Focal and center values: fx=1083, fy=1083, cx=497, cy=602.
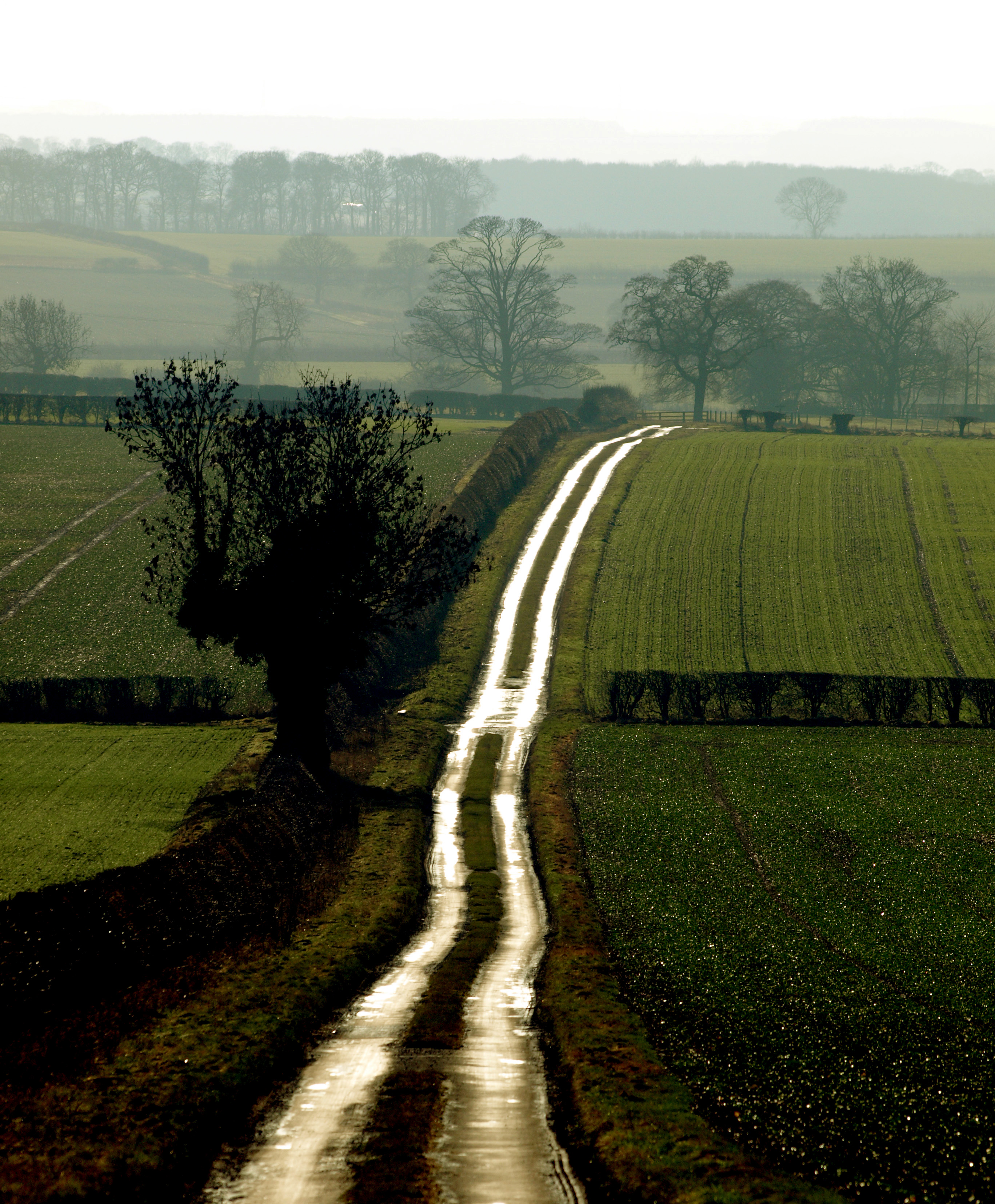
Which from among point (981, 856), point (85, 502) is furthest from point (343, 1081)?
point (85, 502)

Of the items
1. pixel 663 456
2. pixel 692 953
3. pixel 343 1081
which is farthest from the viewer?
pixel 663 456

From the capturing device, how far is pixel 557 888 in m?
25.3

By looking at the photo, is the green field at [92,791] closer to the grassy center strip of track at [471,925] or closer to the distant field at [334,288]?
the grassy center strip of track at [471,925]

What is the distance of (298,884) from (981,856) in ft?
53.4

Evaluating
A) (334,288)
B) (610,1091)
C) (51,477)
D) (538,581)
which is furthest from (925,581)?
(334,288)

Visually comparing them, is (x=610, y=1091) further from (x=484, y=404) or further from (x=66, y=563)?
(x=484, y=404)

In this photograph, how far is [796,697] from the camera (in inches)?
1531

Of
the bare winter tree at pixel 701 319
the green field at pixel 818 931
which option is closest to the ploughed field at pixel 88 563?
the green field at pixel 818 931

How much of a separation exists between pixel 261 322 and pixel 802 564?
9261 centimetres

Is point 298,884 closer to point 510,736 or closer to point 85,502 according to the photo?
point 510,736

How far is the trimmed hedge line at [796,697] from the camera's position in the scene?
3819 cm

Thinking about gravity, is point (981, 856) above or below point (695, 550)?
below

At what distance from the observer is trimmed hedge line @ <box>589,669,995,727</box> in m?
38.2

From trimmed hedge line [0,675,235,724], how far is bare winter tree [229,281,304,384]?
308 feet
